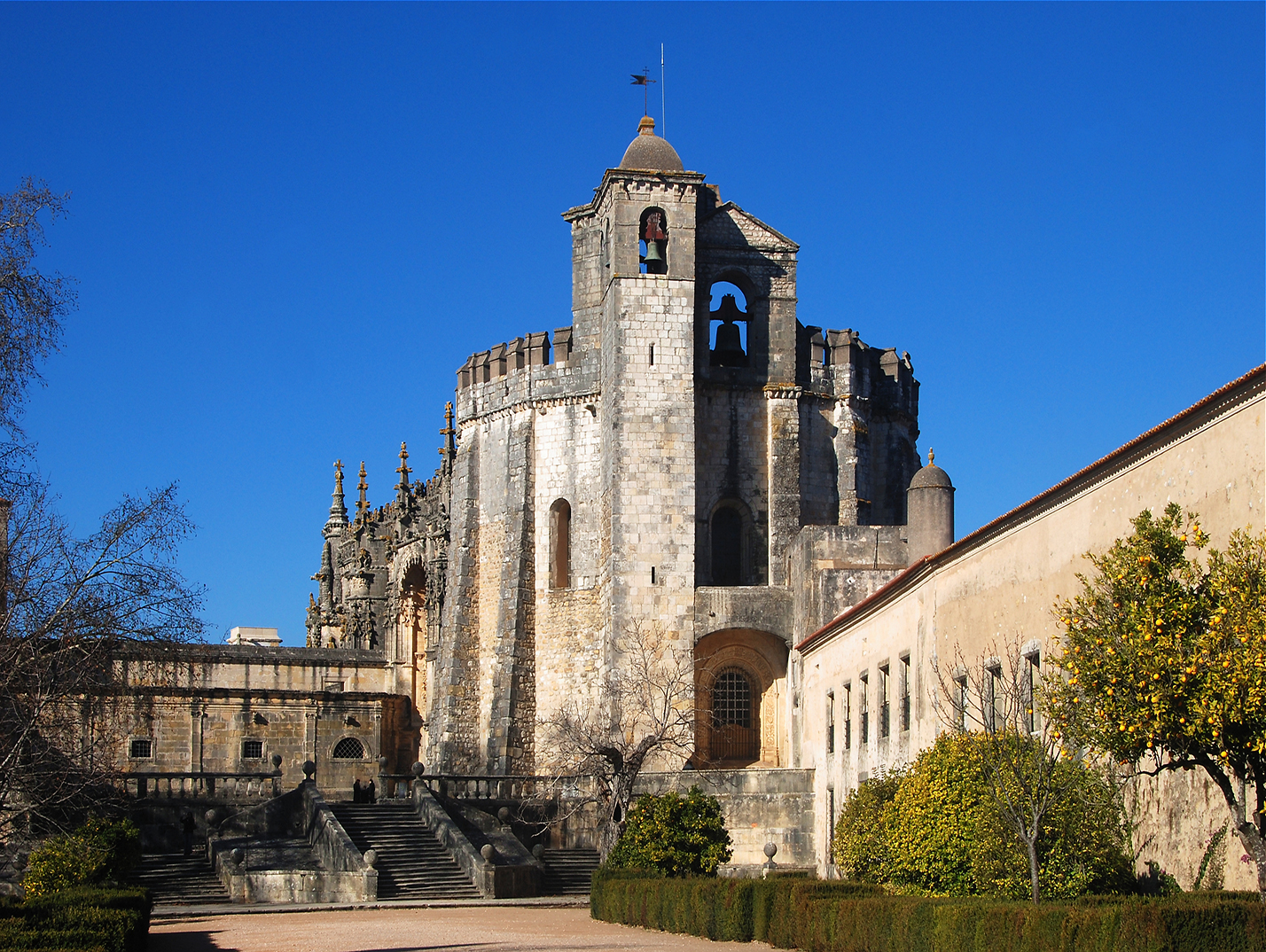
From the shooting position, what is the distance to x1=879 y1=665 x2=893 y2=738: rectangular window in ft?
99.8

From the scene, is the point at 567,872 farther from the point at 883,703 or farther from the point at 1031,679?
the point at 1031,679

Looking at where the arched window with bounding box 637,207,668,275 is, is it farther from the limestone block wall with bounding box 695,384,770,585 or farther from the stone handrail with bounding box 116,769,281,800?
the stone handrail with bounding box 116,769,281,800

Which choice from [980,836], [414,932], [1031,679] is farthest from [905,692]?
[414,932]

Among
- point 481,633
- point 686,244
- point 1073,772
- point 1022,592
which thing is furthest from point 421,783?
point 1073,772

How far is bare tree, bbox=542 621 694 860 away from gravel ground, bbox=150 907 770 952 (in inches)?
306

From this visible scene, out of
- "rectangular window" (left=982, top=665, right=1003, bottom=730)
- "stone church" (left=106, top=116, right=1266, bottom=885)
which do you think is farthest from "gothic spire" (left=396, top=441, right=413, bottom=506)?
"rectangular window" (left=982, top=665, right=1003, bottom=730)

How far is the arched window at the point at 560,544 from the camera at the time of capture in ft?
144

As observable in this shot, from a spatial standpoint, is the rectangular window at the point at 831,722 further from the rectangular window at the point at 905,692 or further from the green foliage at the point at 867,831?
the green foliage at the point at 867,831

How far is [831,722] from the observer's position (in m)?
35.3

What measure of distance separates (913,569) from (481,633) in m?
19.7

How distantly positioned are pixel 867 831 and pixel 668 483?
679 inches

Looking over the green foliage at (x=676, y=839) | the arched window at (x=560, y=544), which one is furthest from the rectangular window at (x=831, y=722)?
the arched window at (x=560, y=544)

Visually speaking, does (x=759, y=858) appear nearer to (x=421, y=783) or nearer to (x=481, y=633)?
(x=421, y=783)

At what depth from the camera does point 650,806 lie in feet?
95.3
